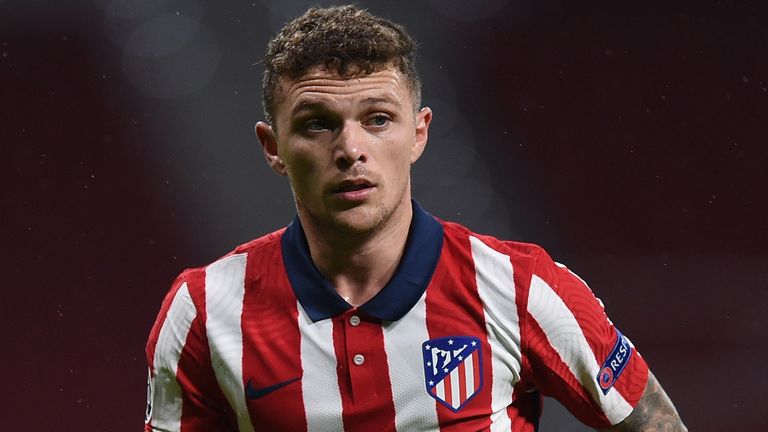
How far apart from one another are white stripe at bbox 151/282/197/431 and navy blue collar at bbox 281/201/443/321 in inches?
5.8

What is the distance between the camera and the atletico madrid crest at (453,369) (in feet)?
4.61

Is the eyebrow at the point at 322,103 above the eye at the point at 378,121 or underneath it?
above

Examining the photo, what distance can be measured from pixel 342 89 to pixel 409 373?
0.37 metres

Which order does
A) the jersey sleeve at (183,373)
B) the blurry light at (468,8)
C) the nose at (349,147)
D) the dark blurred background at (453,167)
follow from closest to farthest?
the nose at (349,147) < the jersey sleeve at (183,373) < the dark blurred background at (453,167) < the blurry light at (468,8)

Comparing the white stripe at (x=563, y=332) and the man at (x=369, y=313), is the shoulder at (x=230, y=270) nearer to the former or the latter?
the man at (x=369, y=313)

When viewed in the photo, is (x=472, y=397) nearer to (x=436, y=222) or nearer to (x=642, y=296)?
(x=436, y=222)

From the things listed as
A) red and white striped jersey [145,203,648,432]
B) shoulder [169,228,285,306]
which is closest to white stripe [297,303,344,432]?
red and white striped jersey [145,203,648,432]

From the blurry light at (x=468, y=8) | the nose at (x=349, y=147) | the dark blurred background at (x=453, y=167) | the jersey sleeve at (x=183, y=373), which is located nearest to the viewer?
the nose at (x=349, y=147)

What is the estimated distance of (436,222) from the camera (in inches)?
59.2

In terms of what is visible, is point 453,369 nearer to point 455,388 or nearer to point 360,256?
point 455,388

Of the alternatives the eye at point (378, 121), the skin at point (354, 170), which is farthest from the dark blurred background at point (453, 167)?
the eye at point (378, 121)

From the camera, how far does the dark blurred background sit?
2.67 meters

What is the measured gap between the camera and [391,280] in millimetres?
1438

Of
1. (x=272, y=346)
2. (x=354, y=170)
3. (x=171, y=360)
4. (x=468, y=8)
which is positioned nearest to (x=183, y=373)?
(x=171, y=360)
